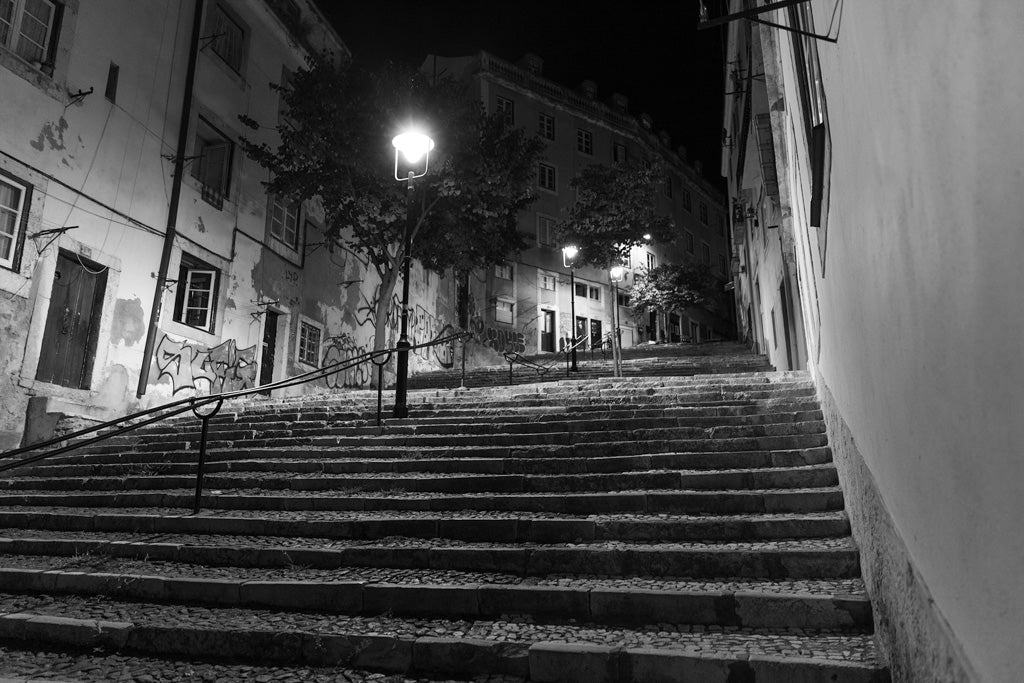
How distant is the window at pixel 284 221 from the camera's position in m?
16.0

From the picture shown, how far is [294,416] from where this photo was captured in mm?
9430

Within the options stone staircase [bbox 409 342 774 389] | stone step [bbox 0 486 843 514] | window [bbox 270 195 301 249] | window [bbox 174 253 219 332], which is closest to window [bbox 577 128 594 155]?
stone staircase [bbox 409 342 774 389]

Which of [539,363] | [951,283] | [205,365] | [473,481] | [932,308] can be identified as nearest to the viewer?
[951,283]

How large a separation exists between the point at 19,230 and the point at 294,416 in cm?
499

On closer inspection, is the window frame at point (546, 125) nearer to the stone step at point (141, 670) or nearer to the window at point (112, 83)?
the window at point (112, 83)

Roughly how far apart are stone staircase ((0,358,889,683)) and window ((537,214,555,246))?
25736 mm

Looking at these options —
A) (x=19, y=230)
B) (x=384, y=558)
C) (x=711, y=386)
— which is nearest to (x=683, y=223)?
(x=711, y=386)

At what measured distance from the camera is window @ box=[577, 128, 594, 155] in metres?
35.8

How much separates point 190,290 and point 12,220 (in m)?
3.88

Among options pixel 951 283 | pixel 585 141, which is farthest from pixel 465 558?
pixel 585 141

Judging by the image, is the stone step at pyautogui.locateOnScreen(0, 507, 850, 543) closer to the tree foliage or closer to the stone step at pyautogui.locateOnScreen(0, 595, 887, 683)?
the stone step at pyautogui.locateOnScreen(0, 595, 887, 683)

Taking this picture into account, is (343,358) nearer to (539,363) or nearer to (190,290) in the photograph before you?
(190,290)

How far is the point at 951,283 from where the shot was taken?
1.69m

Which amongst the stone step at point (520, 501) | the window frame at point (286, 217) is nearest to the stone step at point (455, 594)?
the stone step at point (520, 501)
